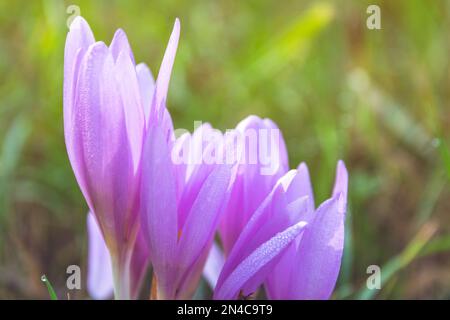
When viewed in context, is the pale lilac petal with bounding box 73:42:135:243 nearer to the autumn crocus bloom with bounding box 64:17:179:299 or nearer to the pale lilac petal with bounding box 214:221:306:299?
the autumn crocus bloom with bounding box 64:17:179:299

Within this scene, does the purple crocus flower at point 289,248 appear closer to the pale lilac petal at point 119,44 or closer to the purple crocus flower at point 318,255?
the purple crocus flower at point 318,255

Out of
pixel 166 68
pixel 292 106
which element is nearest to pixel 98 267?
pixel 166 68

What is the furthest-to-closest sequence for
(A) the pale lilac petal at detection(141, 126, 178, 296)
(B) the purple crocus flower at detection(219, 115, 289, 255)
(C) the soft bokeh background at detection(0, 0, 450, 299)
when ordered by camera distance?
(C) the soft bokeh background at detection(0, 0, 450, 299) < (B) the purple crocus flower at detection(219, 115, 289, 255) < (A) the pale lilac petal at detection(141, 126, 178, 296)

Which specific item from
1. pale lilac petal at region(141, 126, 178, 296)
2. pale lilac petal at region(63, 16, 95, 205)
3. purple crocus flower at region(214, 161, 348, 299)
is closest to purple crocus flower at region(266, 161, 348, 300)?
purple crocus flower at region(214, 161, 348, 299)

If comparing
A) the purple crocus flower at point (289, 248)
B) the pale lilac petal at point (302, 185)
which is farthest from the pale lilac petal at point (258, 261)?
the pale lilac petal at point (302, 185)

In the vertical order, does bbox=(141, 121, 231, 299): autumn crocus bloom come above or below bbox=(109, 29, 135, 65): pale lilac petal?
below

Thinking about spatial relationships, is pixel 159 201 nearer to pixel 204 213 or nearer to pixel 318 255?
pixel 204 213
